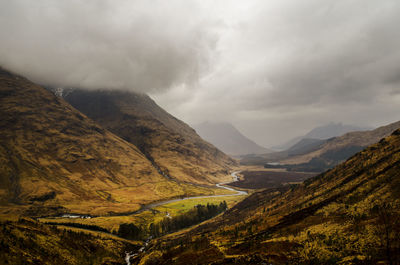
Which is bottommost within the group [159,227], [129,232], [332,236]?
[159,227]

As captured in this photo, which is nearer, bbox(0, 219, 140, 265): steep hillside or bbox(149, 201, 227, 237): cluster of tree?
bbox(0, 219, 140, 265): steep hillside

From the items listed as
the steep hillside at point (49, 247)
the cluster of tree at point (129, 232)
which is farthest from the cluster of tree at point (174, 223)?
the steep hillside at point (49, 247)

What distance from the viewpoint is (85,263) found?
3799 inches

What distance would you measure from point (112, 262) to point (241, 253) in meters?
72.7

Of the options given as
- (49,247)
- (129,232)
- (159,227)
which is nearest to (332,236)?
(49,247)

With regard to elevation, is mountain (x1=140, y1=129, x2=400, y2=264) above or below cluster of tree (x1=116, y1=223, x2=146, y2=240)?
above

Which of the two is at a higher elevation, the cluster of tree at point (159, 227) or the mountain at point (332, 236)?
the mountain at point (332, 236)

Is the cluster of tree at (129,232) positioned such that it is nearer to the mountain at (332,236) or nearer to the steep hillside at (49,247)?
the steep hillside at (49,247)

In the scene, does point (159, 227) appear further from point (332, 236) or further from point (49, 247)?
point (332, 236)

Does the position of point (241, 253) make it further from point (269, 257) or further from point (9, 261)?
point (9, 261)

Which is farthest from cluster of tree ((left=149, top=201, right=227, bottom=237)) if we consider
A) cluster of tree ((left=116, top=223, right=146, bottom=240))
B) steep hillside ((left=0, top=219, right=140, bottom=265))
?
steep hillside ((left=0, top=219, right=140, bottom=265))

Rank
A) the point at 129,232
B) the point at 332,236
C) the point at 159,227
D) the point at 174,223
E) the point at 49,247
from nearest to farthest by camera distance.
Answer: the point at 332,236 < the point at 49,247 < the point at 129,232 < the point at 159,227 < the point at 174,223

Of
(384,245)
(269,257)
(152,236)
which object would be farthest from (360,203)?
(152,236)

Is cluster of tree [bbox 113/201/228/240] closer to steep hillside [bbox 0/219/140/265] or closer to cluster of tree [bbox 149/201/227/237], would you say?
cluster of tree [bbox 149/201/227/237]
